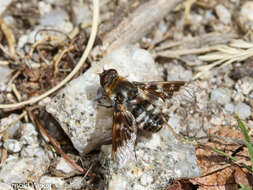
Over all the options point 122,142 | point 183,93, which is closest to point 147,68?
point 183,93

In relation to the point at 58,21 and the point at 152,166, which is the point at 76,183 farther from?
the point at 58,21

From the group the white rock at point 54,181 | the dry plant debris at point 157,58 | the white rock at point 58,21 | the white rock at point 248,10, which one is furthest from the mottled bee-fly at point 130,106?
the white rock at point 248,10

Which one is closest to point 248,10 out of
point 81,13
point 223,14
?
point 223,14

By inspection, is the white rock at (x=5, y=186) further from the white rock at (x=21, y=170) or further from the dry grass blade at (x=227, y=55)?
the dry grass blade at (x=227, y=55)

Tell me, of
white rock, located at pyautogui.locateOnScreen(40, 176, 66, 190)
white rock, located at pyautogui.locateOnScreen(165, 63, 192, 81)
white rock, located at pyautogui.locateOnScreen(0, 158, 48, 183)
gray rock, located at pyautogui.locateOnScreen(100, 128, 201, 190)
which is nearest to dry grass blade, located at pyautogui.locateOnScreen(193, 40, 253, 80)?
white rock, located at pyautogui.locateOnScreen(165, 63, 192, 81)

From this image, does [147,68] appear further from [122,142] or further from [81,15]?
[81,15]
